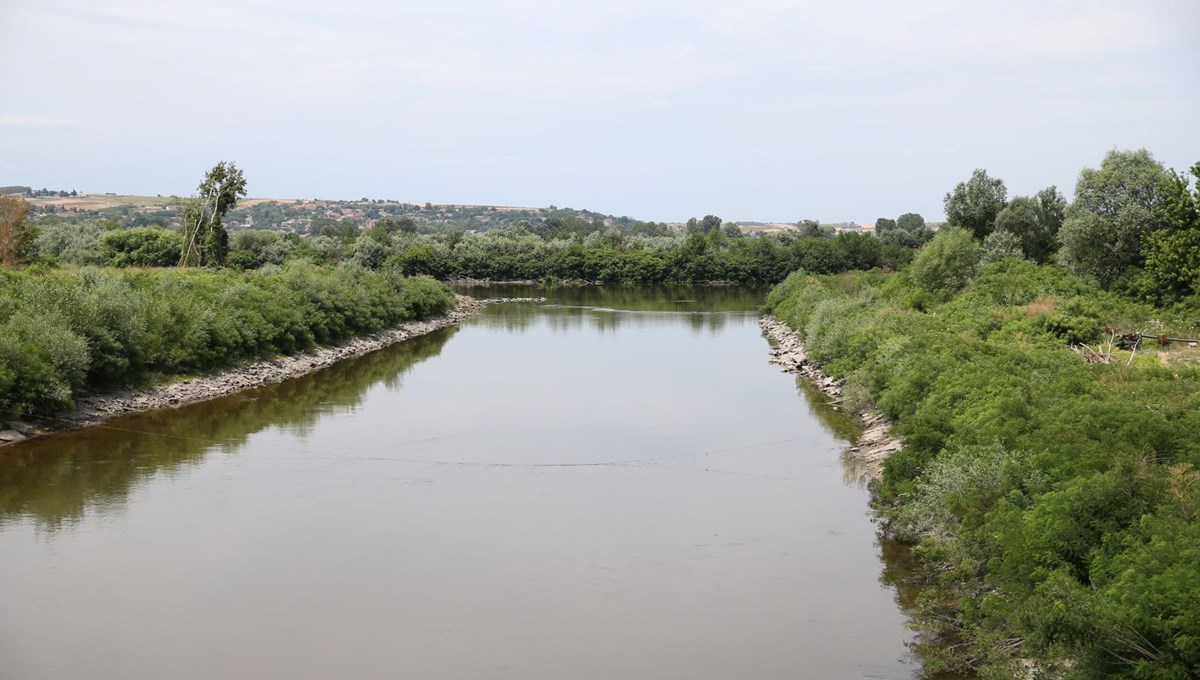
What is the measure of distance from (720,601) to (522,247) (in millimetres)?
93234

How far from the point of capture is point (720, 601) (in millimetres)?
16562

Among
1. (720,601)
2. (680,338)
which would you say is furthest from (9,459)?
(680,338)

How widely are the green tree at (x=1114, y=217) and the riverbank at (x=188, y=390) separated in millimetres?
29480

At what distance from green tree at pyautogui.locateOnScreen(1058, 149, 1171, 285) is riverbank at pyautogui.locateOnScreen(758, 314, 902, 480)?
1000 cm

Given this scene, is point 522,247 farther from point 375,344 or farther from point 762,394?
point 762,394

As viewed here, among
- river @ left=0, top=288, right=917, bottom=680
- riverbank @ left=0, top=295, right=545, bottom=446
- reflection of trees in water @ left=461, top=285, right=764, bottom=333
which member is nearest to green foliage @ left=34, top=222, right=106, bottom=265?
riverbank @ left=0, top=295, right=545, bottom=446

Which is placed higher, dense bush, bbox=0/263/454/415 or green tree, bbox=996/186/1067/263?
green tree, bbox=996/186/1067/263

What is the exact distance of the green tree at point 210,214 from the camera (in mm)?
61500

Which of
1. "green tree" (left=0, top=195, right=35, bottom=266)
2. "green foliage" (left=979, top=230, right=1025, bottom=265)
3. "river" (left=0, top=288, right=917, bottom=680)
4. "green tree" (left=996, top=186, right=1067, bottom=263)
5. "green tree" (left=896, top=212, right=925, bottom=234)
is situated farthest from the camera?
"green tree" (left=896, top=212, right=925, bottom=234)

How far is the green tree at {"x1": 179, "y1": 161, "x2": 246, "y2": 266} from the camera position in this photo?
202 feet

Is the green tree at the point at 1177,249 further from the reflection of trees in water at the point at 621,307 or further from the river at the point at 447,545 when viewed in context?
the reflection of trees in water at the point at 621,307

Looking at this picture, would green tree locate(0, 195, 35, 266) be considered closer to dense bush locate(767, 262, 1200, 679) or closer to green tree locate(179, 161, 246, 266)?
green tree locate(179, 161, 246, 266)

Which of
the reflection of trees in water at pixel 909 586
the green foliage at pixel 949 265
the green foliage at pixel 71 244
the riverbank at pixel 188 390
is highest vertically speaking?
the green foliage at pixel 71 244

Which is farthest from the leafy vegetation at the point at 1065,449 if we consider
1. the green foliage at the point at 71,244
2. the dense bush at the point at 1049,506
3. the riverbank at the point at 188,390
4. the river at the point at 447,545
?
the green foliage at the point at 71,244
